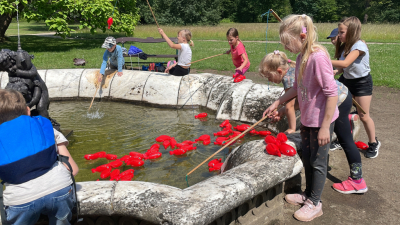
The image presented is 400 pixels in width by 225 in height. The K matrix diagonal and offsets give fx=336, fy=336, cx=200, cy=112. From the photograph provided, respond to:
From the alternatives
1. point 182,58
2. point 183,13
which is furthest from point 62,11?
point 183,13

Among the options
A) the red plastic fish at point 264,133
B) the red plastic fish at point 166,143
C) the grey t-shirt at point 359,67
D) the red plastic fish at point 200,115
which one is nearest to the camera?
the grey t-shirt at point 359,67

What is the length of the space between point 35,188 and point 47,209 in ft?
0.61

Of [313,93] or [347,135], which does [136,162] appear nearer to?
[313,93]

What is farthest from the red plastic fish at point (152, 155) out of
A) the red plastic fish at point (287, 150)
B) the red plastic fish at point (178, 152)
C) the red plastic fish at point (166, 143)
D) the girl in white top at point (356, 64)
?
the girl in white top at point (356, 64)

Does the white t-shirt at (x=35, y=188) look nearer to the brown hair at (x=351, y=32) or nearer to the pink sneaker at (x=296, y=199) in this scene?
the pink sneaker at (x=296, y=199)

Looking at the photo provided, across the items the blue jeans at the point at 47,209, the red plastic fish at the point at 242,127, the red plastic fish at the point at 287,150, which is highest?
the red plastic fish at the point at 287,150

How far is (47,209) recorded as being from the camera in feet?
7.54

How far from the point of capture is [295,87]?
342cm

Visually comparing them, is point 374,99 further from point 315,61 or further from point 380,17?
point 380,17

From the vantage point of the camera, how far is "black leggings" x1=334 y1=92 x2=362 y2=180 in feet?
11.0

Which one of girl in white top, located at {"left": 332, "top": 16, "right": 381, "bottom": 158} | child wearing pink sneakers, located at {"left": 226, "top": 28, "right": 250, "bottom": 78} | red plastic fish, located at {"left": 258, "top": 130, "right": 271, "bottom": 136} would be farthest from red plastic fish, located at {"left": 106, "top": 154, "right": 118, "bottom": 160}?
child wearing pink sneakers, located at {"left": 226, "top": 28, "right": 250, "bottom": 78}

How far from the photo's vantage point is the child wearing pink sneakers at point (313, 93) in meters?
2.84

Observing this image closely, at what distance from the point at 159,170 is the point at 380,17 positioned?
52.8 meters

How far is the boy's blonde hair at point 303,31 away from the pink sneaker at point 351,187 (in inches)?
60.2
